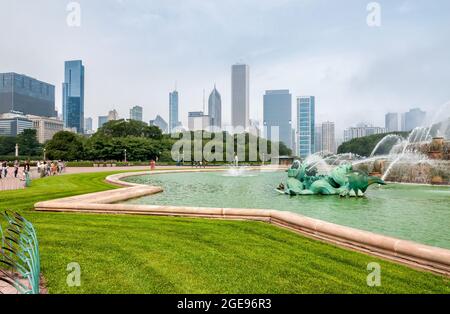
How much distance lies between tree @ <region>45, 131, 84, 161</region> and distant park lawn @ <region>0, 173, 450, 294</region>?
249 feet

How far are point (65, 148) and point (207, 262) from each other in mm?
84215

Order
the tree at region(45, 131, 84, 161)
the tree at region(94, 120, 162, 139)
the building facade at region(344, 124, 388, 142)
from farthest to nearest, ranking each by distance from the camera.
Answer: the building facade at region(344, 124, 388, 142) < the tree at region(94, 120, 162, 139) < the tree at region(45, 131, 84, 161)

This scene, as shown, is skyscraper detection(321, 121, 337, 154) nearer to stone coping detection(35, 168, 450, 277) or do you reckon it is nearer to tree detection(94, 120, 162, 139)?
tree detection(94, 120, 162, 139)

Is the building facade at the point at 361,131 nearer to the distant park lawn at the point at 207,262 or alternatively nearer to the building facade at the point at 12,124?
the distant park lawn at the point at 207,262

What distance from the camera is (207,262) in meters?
6.16

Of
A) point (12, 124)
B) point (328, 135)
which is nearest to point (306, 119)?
point (328, 135)

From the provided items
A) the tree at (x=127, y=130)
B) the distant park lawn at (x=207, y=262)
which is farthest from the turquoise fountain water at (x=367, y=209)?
the tree at (x=127, y=130)

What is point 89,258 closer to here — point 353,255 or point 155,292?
point 155,292

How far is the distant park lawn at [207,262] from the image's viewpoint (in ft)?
16.8

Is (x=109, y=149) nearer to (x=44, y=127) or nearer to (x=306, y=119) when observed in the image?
(x=306, y=119)

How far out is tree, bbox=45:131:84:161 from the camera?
256 ft

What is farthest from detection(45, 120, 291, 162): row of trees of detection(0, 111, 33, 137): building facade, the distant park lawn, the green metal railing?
detection(0, 111, 33, 137): building facade
